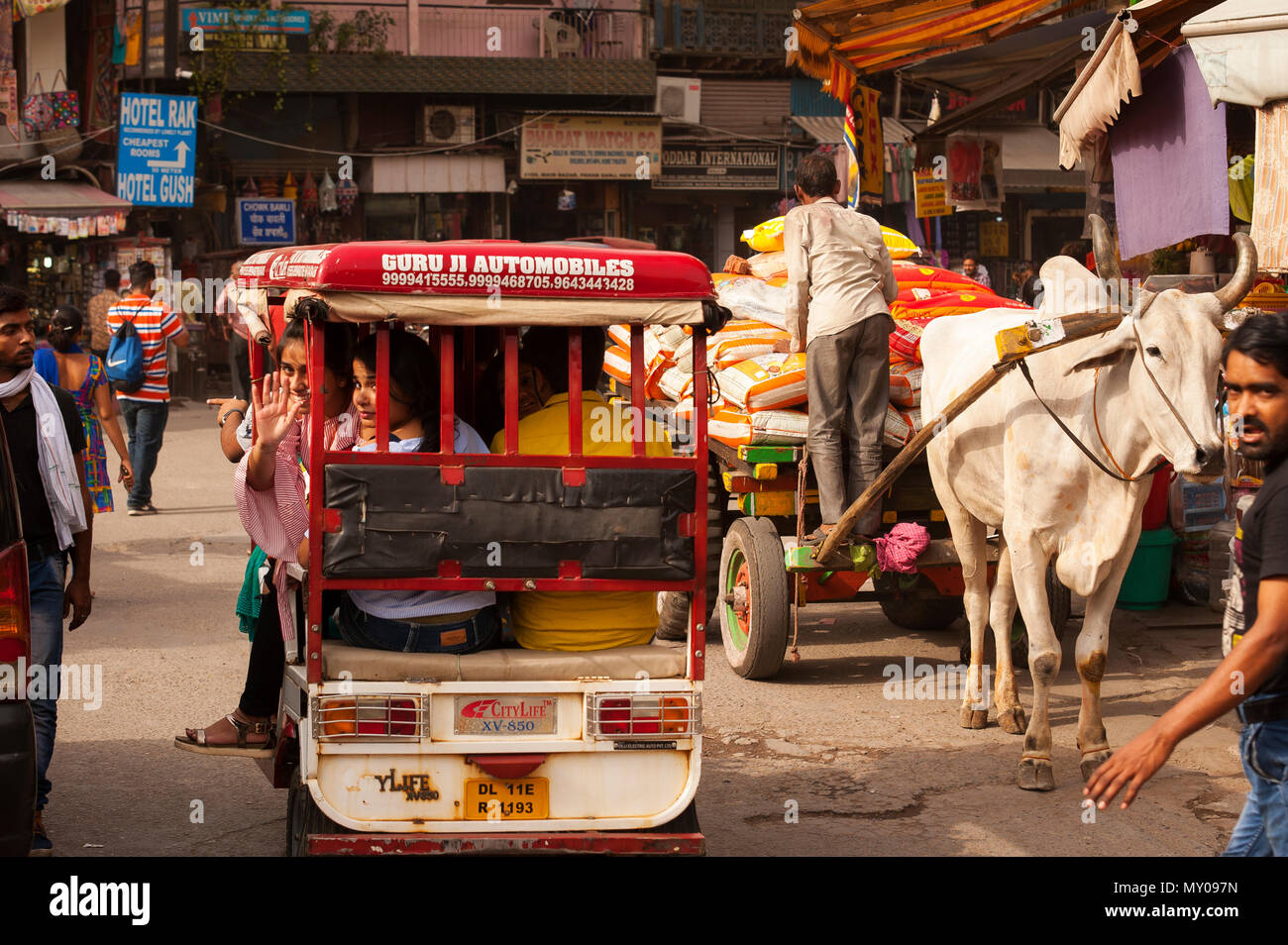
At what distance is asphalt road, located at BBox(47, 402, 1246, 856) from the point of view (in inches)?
224

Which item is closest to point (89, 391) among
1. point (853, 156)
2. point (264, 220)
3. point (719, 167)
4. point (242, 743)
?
point (853, 156)

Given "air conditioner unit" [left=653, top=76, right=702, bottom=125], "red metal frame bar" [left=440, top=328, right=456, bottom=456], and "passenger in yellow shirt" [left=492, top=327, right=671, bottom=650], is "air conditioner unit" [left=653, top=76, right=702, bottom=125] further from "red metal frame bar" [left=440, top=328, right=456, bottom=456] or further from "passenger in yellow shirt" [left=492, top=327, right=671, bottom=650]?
"red metal frame bar" [left=440, top=328, right=456, bottom=456]

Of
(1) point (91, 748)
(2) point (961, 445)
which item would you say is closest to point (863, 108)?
(2) point (961, 445)

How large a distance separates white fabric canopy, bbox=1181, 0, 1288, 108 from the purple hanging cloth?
3.23ft

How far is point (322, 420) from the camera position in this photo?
438cm

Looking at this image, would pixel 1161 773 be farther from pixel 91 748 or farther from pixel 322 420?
pixel 91 748

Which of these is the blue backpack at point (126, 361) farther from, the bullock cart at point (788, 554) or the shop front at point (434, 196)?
the shop front at point (434, 196)

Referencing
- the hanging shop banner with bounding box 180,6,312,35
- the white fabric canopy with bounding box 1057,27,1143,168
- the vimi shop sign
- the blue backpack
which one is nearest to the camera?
the white fabric canopy with bounding box 1057,27,1143,168

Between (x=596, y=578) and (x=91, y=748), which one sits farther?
(x=91, y=748)

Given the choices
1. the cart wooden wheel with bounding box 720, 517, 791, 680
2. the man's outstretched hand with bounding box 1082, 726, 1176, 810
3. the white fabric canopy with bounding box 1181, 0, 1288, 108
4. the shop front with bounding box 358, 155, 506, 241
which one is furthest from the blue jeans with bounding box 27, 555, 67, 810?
the shop front with bounding box 358, 155, 506, 241

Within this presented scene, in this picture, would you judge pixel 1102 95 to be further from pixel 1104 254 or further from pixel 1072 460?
pixel 1072 460

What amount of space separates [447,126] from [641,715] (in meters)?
25.7

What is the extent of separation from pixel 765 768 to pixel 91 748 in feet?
10.0

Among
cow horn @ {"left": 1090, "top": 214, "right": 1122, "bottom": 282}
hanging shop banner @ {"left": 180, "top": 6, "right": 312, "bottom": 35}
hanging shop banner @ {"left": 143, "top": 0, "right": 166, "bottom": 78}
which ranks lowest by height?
cow horn @ {"left": 1090, "top": 214, "right": 1122, "bottom": 282}
